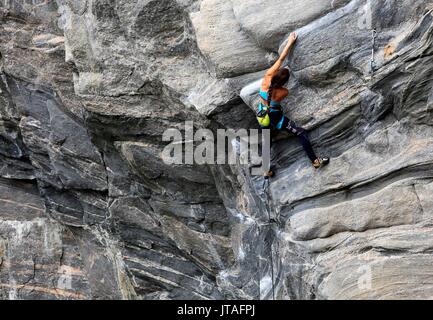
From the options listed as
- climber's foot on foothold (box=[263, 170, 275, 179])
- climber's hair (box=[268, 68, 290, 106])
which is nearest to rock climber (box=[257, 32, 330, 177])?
climber's hair (box=[268, 68, 290, 106])

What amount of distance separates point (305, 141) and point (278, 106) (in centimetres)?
72

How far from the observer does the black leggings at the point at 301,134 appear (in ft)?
32.4

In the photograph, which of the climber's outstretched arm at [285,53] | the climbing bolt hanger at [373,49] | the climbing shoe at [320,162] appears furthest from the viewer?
the climbing shoe at [320,162]

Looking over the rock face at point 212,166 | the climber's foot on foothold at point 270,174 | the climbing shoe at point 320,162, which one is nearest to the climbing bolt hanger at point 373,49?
the rock face at point 212,166

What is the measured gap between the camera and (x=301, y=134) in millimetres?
9883

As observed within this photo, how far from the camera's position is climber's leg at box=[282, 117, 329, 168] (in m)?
9.88

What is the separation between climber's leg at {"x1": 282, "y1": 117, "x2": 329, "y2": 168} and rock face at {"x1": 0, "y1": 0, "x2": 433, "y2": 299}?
0.56 ft

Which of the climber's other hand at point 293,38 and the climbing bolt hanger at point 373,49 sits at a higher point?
the climber's other hand at point 293,38

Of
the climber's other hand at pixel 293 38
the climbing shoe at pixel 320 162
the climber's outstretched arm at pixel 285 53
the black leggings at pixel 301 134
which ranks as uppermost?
the climber's other hand at pixel 293 38

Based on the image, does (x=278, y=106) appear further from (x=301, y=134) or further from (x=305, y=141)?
(x=305, y=141)

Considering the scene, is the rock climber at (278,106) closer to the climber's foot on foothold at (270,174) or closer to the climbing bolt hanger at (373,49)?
the climber's foot on foothold at (270,174)

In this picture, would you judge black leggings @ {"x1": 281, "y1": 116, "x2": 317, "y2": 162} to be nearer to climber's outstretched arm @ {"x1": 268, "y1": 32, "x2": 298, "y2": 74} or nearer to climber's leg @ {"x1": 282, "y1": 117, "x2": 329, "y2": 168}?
climber's leg @ {"x1": 282, "y1": 117, "x2": 329, "y2": 168}

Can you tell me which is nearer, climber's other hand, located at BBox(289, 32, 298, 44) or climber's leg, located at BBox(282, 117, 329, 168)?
climber's other hand, located at BBox(289, 32, 298, 44)

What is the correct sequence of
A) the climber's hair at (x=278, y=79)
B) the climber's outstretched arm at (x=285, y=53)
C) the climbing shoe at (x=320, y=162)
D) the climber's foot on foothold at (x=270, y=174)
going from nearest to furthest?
the climber's outstretched arm at (x=285, y=53) < the climber's hair at (x=278, y=79) < the climbing shoe at (x=320, y=162) < the climber's foot on foothold at (x=270, y=174)
